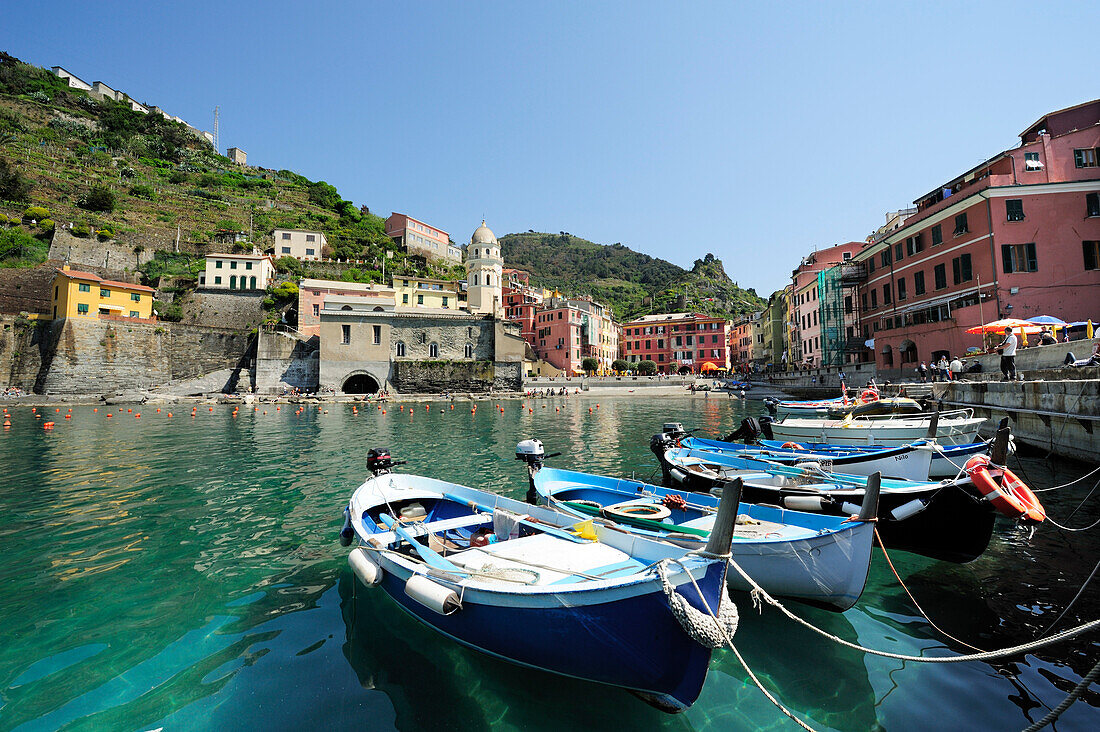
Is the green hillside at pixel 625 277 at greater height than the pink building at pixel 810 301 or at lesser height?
greater

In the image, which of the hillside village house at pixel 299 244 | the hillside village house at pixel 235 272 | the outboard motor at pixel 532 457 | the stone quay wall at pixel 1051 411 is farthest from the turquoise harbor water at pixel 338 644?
the hillside village house at pixel 299 244

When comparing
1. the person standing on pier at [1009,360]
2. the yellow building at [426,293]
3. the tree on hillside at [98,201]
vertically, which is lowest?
the person standing on pier at [1009,360]

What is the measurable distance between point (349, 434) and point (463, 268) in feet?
214

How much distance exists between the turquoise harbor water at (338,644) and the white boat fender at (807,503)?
106 cm

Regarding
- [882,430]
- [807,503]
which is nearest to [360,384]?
[882,430]

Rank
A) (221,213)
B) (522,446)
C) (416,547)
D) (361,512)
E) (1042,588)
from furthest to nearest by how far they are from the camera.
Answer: (221,213)
(522,446)
(361,512)
(1042,588)
(416,547)

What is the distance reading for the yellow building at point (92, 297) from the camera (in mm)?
39938

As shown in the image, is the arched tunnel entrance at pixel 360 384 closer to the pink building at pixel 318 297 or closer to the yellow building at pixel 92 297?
the pink building at pixel 318 297

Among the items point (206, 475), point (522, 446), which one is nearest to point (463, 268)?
point (206, 475)

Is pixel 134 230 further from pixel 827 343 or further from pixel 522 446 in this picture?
pixel 827 343

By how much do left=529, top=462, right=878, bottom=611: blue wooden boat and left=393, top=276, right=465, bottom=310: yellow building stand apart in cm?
5437

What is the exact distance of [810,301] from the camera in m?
47.0

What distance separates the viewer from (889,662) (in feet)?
14.7

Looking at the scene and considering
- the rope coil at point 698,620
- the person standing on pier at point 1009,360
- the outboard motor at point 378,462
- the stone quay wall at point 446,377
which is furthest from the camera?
the stone quay wall at point 446,377
